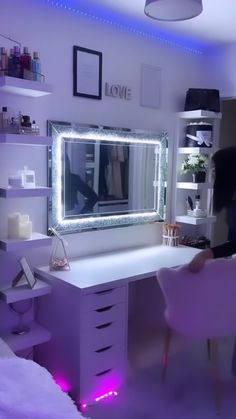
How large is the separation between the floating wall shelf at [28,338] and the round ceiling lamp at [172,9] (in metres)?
1.70

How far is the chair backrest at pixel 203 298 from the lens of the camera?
6.22 feet

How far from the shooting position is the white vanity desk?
191 centimetres

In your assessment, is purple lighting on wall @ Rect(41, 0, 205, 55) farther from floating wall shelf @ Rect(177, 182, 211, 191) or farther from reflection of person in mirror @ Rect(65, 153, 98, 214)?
floating wall shelf @ Rect(177, 182, 211, 191)

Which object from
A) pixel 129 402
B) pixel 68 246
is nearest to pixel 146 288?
pixel 68 246

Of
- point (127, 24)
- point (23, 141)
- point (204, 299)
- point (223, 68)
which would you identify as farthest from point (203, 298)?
point (223, 68)

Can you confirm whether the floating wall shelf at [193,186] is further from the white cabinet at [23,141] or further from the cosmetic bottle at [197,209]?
the white cabinet at [23,141]

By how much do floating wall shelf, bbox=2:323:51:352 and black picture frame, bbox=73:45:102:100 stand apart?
1382mm

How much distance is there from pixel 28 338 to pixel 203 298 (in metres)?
0.94

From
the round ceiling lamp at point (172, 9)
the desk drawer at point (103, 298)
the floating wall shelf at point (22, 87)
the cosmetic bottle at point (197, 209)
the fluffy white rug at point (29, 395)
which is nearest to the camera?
the fluffy white rug at point (29, 395)

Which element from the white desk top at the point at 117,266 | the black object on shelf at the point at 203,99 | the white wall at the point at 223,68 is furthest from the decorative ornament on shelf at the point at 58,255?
the white wall at the point at 223,68

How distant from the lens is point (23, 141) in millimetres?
1876

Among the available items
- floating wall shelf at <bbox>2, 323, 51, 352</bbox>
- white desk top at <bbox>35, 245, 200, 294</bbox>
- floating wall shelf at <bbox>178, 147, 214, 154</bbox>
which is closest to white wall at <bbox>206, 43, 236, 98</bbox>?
floating wall shelf at <bbox>178, 147, 214, 154</bbox>

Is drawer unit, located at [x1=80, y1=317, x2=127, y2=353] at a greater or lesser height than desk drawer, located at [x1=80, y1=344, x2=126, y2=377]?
greater

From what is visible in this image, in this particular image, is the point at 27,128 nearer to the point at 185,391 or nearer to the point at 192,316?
the point at 192,316
